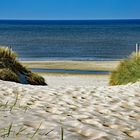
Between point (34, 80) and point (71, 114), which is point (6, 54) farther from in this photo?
point (71, 114)

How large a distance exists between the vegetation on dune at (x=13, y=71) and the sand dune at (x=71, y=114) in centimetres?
703

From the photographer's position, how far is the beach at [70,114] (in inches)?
261

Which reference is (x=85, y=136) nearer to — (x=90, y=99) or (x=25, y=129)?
(x=25, y=129)

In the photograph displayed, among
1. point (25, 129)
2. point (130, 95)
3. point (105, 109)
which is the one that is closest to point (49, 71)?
point (130, 95)

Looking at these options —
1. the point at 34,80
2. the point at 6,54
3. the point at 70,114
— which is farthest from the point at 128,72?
the point at 70,114

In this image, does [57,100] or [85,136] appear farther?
[57,100]

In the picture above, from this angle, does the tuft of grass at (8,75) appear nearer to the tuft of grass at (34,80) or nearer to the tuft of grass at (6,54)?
the tuft of grass at (34,80)

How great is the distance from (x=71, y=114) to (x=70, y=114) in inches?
1.4

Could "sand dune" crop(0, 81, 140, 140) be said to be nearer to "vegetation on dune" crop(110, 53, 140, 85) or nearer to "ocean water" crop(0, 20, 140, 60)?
"vegetation on dune" crop(110, 53, 140, 85)

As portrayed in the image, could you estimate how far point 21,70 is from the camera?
21703 millimetres

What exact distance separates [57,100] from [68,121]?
3.24 meters

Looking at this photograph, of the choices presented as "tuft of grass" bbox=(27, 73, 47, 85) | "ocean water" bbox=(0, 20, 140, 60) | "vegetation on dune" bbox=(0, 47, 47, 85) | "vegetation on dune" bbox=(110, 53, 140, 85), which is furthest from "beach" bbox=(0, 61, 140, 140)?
"ocean water" bbox=(0, 20, 140, 60)

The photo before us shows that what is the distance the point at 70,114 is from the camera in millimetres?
8781

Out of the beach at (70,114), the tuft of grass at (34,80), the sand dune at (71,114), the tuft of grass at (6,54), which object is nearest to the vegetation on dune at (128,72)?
the tuft of grass at (34,80)
